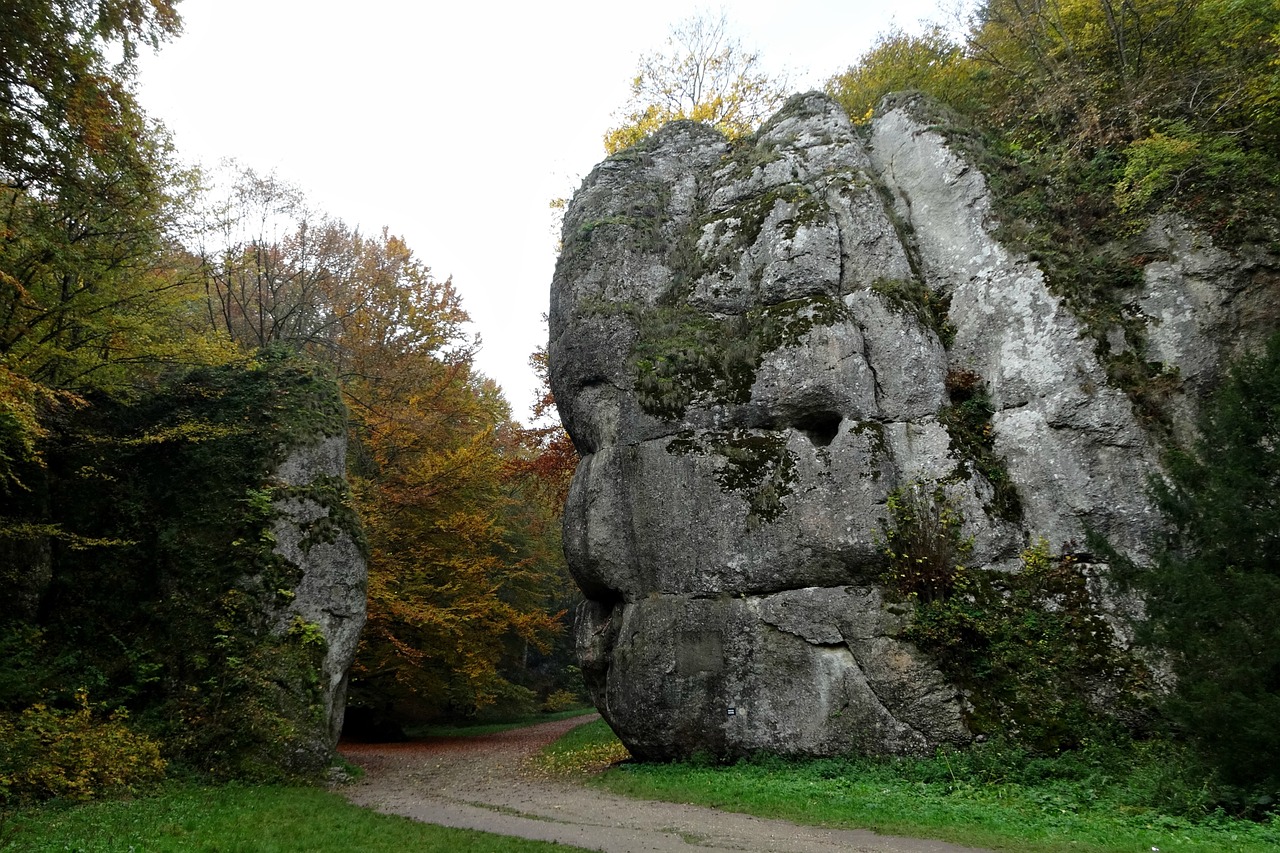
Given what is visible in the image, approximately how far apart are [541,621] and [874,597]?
419 inches

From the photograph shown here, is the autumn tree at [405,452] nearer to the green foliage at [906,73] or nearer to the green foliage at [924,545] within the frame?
the green foliage at [924,545]

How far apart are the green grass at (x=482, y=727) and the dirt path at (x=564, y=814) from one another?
751 centimetres

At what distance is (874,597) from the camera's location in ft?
39.6

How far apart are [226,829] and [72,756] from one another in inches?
124

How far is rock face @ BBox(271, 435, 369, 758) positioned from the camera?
1375 cm

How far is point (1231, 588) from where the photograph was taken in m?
7.71

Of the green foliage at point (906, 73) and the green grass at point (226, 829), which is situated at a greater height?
the green foliage at point (906, 73)

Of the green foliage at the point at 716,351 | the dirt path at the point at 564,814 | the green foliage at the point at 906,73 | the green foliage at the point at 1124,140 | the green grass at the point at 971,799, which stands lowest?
the dirt path at the point at 564,814

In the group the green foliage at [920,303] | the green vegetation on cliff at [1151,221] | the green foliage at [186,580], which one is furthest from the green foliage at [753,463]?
the green foliage at [186,580]

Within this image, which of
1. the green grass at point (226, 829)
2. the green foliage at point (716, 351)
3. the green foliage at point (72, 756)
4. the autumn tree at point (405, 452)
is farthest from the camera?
the autumn tree at point (405, 452)

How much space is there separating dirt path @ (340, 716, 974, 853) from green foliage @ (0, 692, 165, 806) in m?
3.19

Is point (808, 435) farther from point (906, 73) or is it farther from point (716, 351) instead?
point (906, 73)

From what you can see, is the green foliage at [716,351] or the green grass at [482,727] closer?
the green foliage at [716,351]

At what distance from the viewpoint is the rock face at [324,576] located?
1375 centimetres
